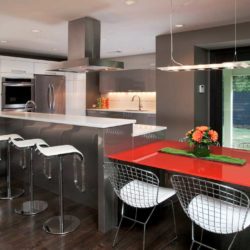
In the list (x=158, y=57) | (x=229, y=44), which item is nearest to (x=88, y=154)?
(x=158, y=57)

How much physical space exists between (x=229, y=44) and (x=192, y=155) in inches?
100

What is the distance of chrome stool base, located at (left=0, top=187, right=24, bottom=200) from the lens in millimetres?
3731

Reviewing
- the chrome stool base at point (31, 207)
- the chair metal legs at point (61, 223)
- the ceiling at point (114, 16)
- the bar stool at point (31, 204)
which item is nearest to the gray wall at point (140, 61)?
the ceiling at point (114, 16)

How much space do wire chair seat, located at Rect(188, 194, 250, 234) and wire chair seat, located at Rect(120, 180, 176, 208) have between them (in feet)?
0.98

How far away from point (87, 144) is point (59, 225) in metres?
0.99

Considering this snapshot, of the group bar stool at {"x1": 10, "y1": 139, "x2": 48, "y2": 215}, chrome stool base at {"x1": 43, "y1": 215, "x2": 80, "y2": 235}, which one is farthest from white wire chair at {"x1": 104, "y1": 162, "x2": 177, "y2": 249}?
bar stool at {"x1": 10, "y1": 139, "x2": 48, "y2": 215}

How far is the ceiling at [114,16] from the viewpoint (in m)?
3.14

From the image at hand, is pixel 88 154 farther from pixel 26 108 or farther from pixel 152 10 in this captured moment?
pixel 26 108

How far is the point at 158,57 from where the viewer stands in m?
4.98

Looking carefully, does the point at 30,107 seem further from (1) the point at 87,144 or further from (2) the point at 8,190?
(1) the point at 87,144

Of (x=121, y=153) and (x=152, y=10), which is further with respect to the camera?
(x=152, y=10)

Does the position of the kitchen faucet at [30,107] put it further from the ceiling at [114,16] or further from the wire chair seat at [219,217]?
the wire chair seat at [219,217]

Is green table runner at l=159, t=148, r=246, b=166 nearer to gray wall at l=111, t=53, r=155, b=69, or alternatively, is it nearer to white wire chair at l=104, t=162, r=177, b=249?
white wire chair at l=104, t=162, r=177, b=249

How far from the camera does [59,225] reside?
9.78ft
